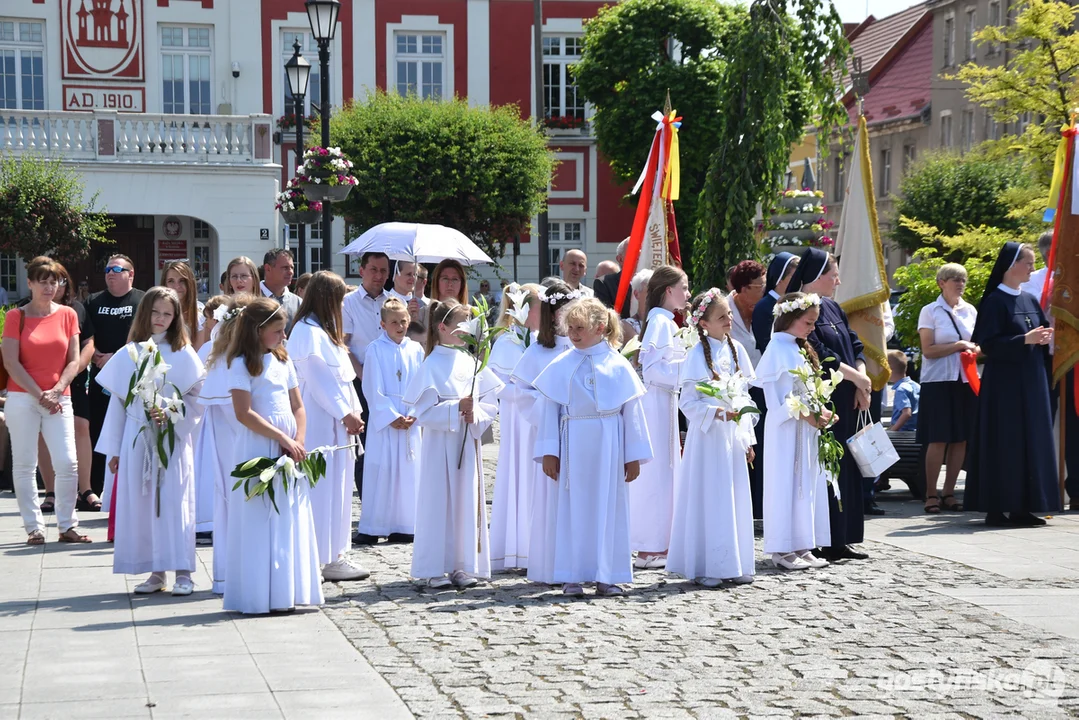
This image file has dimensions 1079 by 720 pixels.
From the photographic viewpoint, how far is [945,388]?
11914 millimetres

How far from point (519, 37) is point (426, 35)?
106 inches

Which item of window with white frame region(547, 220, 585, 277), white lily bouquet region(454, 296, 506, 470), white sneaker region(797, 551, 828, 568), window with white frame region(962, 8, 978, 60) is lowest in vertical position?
white sneaker region(797, 551, 828, 568)

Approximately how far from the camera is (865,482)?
38.4 ft

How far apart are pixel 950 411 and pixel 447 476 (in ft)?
17.0

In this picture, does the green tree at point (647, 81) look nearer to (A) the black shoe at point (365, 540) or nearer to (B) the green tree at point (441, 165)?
(B) the green tree at point (441, 165)

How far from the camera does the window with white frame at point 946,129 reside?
4969 cm

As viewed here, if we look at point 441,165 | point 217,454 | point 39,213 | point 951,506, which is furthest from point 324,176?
point 441,165

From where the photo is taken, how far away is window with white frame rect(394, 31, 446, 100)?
4203cm

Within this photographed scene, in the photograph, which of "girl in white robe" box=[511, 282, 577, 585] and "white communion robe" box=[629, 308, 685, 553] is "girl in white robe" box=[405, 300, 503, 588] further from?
"white communion robe" box=[629, 308, 685, 553]

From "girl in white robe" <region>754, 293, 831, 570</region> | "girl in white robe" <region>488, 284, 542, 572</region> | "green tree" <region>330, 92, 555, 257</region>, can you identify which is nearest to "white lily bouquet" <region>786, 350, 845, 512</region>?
"girl in white robe" <region>754, 293, 831, 570</region>

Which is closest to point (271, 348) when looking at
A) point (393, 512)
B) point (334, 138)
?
point (393, 512)

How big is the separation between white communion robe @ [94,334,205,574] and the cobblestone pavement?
3.12ft

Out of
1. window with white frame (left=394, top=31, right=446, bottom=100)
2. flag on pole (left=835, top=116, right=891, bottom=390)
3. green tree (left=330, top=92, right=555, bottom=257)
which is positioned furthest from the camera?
window with white frame (left=394, top=31, right=446, bottom=100)

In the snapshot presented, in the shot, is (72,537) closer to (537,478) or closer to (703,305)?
(537,478)
